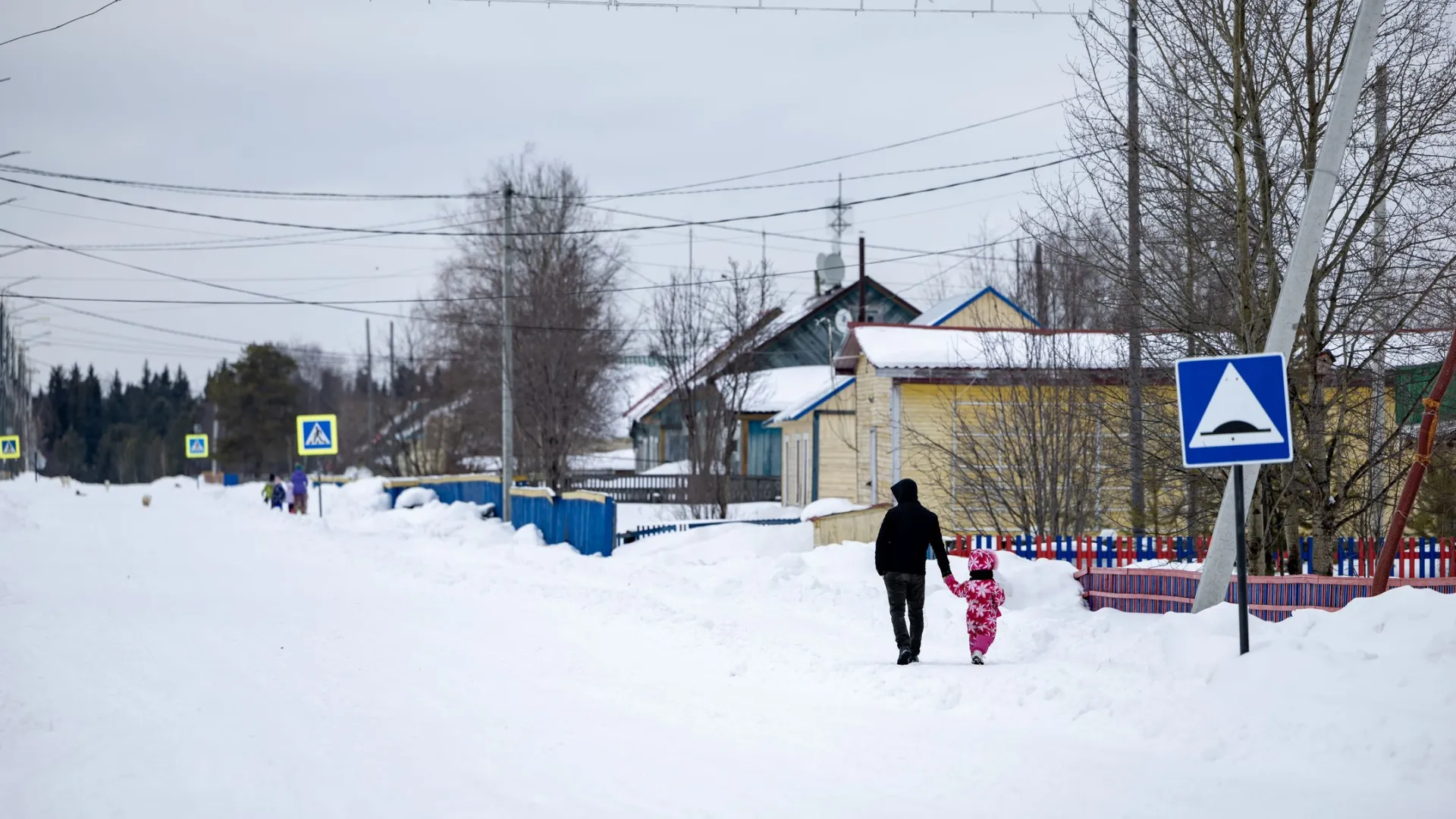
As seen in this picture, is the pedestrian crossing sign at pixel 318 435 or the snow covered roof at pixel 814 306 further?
the snow covered roof at pixel 814 306

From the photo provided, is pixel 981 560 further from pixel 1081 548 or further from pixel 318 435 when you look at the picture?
pixel 318 435

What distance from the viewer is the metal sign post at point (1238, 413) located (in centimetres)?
840

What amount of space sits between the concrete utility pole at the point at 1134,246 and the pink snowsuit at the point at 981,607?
491cm

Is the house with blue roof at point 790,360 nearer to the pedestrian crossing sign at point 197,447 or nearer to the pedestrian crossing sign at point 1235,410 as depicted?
the pedestrian crossing sign at point 197,447

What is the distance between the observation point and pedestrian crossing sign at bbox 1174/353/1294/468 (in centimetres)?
839

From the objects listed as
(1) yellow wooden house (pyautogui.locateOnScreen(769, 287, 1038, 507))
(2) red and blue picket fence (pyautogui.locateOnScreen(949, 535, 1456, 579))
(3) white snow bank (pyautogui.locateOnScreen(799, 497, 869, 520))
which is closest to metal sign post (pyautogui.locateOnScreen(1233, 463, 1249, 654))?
(2) red and blue picket fence (pyautogui.locateOnScreen(949, 535, 1456, 579))

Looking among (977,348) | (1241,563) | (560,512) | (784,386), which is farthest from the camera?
(784,386)

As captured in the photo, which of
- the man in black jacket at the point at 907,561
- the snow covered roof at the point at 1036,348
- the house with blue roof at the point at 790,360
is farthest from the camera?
the house with blue roof at the point at 790,360

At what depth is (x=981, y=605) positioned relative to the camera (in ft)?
36.8

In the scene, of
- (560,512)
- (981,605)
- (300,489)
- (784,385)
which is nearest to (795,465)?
(784,385)

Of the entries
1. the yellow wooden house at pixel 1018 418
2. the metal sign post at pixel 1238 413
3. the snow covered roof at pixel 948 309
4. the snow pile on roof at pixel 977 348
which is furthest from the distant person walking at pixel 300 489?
the metal sign post at pixel 1238 413

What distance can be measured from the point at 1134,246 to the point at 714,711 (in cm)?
819

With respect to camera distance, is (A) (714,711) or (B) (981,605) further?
(B) (981,605)

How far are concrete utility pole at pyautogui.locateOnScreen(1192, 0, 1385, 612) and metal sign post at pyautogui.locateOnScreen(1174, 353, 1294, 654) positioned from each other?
1480 millimetres
